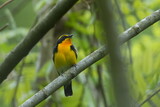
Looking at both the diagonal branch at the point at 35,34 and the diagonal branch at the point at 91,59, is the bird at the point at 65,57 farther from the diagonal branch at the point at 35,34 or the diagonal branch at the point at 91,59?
the diagonal branch at the point at 91,59

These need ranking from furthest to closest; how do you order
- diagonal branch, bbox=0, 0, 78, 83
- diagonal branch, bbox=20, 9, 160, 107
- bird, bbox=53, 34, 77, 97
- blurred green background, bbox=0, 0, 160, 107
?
bird, bbox=53, 34, 77, 97 < blurred green background, bbox=0, 0, 160, 107 < diagonal branch, bbox=0, 0, 78, 83 < diagonal branch, bbox=20, 9, 160, 107

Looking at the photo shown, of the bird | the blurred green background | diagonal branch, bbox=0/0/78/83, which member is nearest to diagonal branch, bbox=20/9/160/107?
diagonal branch, bbox=0/0/78/83

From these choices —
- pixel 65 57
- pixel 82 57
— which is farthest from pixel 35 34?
pixel 82 57

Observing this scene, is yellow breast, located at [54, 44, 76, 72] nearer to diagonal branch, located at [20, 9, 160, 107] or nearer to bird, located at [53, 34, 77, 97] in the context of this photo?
bird, located at [53, 34, 77, 97]

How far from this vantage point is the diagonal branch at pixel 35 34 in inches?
111

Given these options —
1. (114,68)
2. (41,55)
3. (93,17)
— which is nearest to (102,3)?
(114,68)

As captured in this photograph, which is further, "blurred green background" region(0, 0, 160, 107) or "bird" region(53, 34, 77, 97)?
"bird" region(53, 34, 77, 97)

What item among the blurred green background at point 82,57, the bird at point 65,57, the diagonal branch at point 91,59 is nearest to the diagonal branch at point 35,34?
the diagonal branch at point 91,59

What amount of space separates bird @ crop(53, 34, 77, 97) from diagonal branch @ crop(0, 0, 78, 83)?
4.90 feet

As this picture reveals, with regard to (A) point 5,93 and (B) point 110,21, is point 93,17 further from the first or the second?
(B) point 110,21

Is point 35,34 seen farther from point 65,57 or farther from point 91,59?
point 65,57

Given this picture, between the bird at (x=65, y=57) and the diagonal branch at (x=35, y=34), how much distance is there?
150 centimetres

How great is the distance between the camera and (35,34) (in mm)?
2943

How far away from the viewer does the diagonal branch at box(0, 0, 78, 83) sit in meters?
2.82
